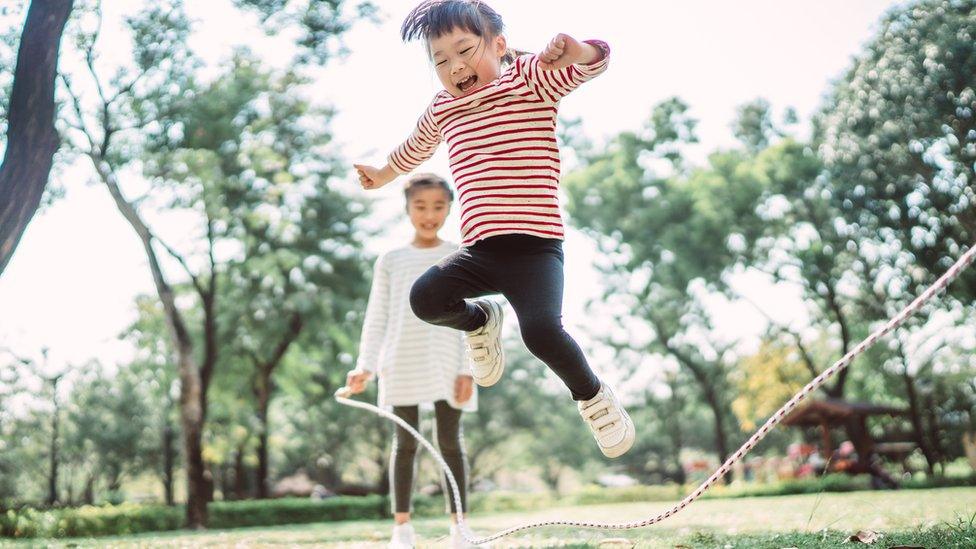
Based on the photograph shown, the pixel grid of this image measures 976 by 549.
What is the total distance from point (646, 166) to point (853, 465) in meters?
12.3

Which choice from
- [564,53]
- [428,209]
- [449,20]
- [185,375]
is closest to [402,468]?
[428,209]

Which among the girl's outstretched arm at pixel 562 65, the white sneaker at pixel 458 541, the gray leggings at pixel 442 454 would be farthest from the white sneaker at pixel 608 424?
the gray leggings at pixel 442 454

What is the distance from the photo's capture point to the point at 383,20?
991 cm

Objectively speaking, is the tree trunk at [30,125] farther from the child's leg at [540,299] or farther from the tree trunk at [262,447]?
the tree trunk at [262,447]

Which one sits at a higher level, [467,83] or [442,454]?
[467,83]

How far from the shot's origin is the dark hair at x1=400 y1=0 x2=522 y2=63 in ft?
9.95

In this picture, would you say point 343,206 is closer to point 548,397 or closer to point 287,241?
Answer: point 287,241

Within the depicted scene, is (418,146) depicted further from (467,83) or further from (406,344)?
(406,344)

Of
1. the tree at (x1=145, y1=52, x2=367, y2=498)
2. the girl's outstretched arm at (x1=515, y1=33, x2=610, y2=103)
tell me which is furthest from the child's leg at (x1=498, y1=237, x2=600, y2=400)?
the tree at (x1=145, y1=52, x2=367, y2=498)

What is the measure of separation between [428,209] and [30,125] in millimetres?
3442

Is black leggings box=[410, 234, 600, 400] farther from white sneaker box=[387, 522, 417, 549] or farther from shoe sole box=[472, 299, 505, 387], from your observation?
white sneaker box=[387, 522, 417, 549]

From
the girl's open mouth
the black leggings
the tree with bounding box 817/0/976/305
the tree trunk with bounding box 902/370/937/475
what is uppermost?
the tree with bounding box 817/0/976/305

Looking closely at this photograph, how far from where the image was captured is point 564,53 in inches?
108

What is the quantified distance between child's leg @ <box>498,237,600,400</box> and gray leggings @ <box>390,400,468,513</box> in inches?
61.9
